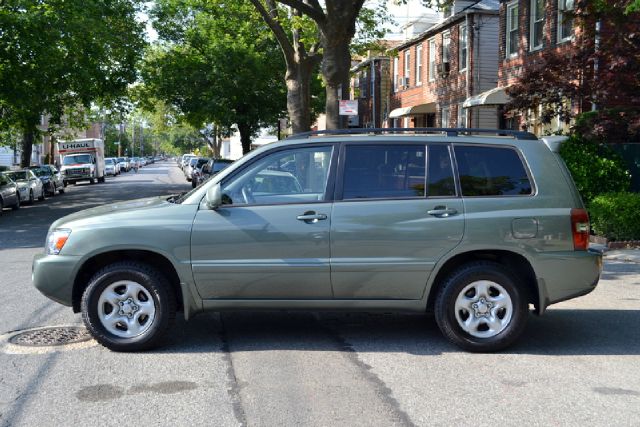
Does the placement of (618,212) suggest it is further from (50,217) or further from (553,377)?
(50,217)

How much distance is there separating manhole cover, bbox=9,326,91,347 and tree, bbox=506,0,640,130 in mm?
11320

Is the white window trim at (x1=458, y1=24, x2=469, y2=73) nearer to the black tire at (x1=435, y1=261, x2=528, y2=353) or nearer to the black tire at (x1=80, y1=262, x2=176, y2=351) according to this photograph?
the black tire at (x1=435, y1=261, x2=528, y2=353)

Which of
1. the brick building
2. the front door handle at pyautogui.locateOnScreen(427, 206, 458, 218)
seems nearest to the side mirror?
the front door handle at pyautogui.locateOnScreen(427, 206, 458, 218)

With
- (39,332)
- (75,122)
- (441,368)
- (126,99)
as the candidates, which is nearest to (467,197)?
(441,368)

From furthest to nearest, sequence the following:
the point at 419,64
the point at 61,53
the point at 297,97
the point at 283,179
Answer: the point at 419,64 → the point at 61,53 → the point at 297,97 → the point at 283,179

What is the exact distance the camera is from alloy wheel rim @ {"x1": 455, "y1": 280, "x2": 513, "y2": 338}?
20.0 feet

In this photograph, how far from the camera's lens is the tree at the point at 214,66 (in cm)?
3447

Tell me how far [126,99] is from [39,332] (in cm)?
2956

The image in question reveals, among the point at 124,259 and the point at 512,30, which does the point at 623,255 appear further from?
the point at 512,30

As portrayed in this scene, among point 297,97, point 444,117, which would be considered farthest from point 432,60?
point 297,97

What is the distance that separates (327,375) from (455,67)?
25.6 meters

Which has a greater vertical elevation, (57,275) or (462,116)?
(462,116)

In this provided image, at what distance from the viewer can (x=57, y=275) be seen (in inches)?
239

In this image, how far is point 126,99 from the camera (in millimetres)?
34906
